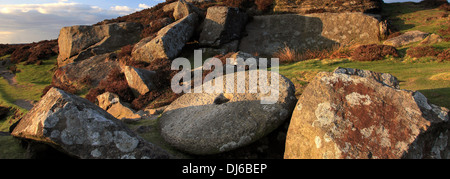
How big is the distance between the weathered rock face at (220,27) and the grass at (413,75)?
625 cm

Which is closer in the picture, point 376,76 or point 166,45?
point 376,76

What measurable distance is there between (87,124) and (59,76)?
1486cm

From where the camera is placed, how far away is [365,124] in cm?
390

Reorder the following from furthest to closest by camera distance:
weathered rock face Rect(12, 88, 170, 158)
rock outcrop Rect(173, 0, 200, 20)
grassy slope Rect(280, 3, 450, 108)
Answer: rock outcrop Rect(173, 0, 200, 20) < grassy slope Rect(280, 3, 450, 108) < weathered rock face Rect(12, 88, 170, 158)

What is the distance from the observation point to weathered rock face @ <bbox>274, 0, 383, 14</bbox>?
19.0 meters

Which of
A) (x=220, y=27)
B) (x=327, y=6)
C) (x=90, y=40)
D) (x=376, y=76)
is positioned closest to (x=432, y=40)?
(x=327, y=6)

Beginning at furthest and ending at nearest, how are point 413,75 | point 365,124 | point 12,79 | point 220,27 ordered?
point 12,79
point 220,27
point 413,75
point 365,124

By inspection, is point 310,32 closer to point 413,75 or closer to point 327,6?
point 327,6

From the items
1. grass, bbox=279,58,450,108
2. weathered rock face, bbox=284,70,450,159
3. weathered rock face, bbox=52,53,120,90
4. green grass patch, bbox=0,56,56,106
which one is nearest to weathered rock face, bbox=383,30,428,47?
grass, bbox=279,58,450,108

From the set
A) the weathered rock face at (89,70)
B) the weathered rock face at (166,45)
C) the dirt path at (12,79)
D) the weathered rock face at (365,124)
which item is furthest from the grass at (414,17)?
the dirt path at (12,79)

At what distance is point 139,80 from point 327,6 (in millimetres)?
15703

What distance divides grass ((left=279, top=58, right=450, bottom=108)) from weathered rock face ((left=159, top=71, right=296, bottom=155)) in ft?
6.64

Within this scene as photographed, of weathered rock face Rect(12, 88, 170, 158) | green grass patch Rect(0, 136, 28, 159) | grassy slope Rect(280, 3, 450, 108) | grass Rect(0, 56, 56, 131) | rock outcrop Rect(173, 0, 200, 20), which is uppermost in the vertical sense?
rock outcrop Rect(173, 0, 200, 20)

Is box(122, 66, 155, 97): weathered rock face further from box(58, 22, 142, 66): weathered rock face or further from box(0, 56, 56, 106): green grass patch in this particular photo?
box(58, 22, 142, 66): weathered rock face
